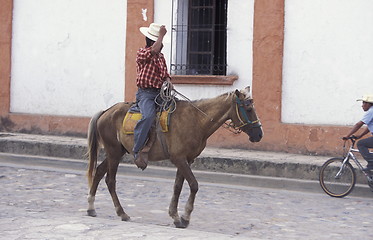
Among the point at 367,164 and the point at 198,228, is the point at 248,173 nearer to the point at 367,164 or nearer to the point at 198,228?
the point at 367,164

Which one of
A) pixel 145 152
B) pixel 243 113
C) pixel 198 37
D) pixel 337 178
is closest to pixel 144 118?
pixel 145 152

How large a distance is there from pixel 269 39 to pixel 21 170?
513 cm

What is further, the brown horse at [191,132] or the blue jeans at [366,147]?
the blue jeans at [366,147]

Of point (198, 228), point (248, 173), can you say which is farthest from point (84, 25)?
point (198, 228)

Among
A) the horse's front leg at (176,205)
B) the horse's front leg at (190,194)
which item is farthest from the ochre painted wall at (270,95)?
the horse's front leg at (190,194)

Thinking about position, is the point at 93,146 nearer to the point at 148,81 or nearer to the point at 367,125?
the point at 148,81

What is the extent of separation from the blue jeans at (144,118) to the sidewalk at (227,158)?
→ 371 centimetres

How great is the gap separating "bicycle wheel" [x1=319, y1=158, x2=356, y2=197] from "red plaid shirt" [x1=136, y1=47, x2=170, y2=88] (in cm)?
351

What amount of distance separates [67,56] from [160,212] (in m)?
7.10

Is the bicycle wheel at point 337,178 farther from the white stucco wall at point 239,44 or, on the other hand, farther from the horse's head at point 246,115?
the white stucco wall at point 239,44

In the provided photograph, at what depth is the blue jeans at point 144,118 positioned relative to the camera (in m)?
7.61

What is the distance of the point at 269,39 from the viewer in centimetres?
1254

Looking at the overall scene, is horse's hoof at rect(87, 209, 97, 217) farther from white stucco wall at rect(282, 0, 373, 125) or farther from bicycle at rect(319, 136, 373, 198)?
white stucco wall at rect(282, 0, 373, 125)

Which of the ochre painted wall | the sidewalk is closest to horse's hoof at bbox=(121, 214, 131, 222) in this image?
the sidewalk
